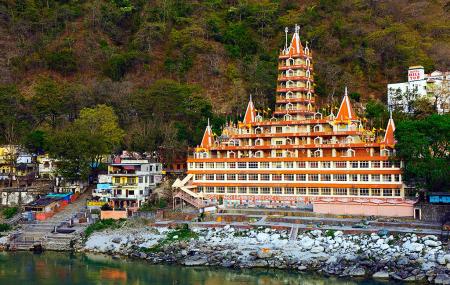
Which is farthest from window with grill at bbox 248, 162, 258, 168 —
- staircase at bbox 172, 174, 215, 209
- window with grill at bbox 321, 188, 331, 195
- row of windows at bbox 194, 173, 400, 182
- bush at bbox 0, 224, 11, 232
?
bush at bbox 0, 224, 11, 232

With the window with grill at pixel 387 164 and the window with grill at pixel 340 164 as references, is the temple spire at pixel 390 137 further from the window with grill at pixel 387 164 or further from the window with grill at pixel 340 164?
the window with grill at pixel 340 164

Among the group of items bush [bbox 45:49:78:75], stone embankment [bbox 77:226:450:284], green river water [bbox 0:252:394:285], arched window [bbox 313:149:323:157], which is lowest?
green river water [bbox 0:252:394:285]

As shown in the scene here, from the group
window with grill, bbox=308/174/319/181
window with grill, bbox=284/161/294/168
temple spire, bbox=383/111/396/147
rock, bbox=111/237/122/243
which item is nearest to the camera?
rock, bbox=111/237/122/243

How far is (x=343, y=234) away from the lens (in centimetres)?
4288

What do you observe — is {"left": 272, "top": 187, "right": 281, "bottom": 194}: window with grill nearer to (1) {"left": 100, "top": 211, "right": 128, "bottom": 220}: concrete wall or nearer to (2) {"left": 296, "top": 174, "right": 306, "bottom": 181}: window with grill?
(2) {"left": 296, "top": 174, "right": 306, "bottom": 181}: window with grill

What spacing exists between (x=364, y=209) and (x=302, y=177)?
8034 mm

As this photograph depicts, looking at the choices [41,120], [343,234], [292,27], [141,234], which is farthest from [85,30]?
[343,234]

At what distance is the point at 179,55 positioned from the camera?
92.7 meters

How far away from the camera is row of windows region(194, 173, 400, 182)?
50.8m

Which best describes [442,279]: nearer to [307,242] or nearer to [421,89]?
[307,242]

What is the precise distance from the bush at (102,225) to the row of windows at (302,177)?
11055 mm

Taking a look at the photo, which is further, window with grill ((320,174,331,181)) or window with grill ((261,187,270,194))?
window with grill ((261,187,270,194))

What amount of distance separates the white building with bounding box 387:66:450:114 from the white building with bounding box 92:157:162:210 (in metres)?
29.6

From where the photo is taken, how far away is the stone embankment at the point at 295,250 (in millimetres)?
37031
